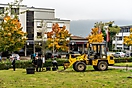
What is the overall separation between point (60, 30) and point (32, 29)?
29.0ft

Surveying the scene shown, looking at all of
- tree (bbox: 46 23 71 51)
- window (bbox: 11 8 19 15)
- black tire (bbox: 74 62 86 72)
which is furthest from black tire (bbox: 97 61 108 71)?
tree (bbox: 46 23 71 51)

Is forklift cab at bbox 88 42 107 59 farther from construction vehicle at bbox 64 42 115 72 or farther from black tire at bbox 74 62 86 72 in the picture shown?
black tire at bbox 74 62 86 72

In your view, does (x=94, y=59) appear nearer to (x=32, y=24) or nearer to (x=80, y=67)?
(x=80, y=67)

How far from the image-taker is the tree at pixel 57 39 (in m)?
59.6

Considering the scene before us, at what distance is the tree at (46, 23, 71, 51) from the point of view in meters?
59.6

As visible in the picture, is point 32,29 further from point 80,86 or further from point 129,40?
point 80,86

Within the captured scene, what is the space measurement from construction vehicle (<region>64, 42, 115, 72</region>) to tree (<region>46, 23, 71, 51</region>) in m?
30.2

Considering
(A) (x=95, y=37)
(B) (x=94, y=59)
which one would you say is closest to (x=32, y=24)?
(A) (x=95, y=37)

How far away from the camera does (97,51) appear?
29141 millimetres

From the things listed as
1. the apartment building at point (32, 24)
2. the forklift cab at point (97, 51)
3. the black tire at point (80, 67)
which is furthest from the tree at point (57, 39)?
the black tire at point (80, 67)

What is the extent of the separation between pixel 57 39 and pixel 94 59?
1244 inches

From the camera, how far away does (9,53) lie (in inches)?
2250

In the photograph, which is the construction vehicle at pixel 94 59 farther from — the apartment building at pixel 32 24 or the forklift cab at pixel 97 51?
the apartment building at pixel 32 24

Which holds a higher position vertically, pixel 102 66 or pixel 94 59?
pixel 94 59
